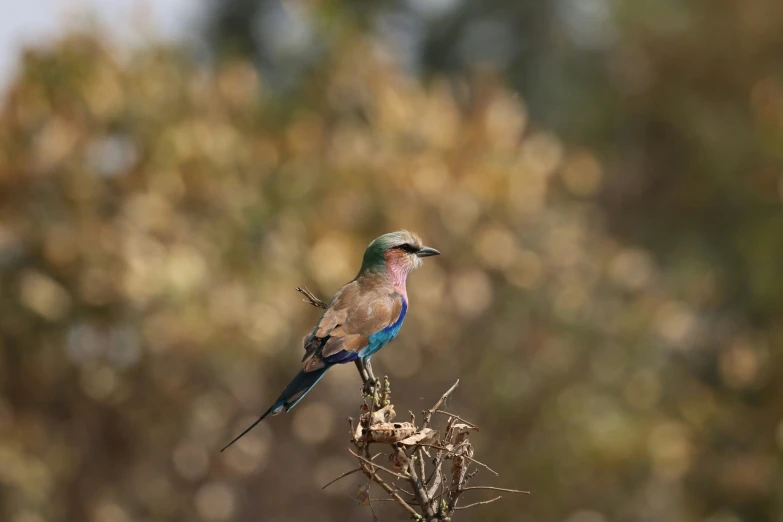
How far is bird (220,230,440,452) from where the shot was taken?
4.17 metres

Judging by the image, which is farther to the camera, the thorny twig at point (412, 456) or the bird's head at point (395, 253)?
the bird's head at point (395, 253)

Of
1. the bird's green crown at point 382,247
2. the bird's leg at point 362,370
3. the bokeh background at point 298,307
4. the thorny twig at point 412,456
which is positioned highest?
the bokeh background at point 298,307

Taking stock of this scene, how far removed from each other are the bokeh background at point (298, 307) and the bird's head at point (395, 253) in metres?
8.99

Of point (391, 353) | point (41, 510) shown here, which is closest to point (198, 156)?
point (391, 353)

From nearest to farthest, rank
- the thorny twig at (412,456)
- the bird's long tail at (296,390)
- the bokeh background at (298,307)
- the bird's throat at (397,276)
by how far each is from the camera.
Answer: the thorny twig at (412,456)
the bird's long tail at (296,390)
the bird's throat at (397,276)
the bokeh background at (298,307)

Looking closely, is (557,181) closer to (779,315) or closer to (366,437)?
(779,315)

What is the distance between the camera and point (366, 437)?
3895mm

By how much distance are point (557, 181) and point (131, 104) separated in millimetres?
8805

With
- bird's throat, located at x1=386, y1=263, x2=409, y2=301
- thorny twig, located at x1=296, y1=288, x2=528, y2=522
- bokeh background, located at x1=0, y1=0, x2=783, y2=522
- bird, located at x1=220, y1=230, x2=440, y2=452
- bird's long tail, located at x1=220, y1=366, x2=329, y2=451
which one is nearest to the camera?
thorny twig, located at x1=296, y1=288, x2=528, y2=522

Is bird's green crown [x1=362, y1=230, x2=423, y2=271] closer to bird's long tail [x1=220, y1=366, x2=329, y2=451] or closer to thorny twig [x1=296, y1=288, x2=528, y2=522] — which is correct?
bird's long tail [x1=220, y1=366, x2=329, y2=451]

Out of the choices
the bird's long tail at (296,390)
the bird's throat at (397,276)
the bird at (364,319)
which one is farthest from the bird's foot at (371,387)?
the bird's throat at (397,276)

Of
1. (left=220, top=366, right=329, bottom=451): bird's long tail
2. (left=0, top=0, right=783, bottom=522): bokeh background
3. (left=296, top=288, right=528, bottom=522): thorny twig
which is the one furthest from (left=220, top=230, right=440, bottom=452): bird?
(left=0, top=0, right=783, bottom=522): bokeh background

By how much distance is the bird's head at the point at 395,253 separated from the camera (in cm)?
492

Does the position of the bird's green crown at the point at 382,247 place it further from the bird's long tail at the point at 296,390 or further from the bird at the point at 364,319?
the bird's long tail at the point at 296,390
